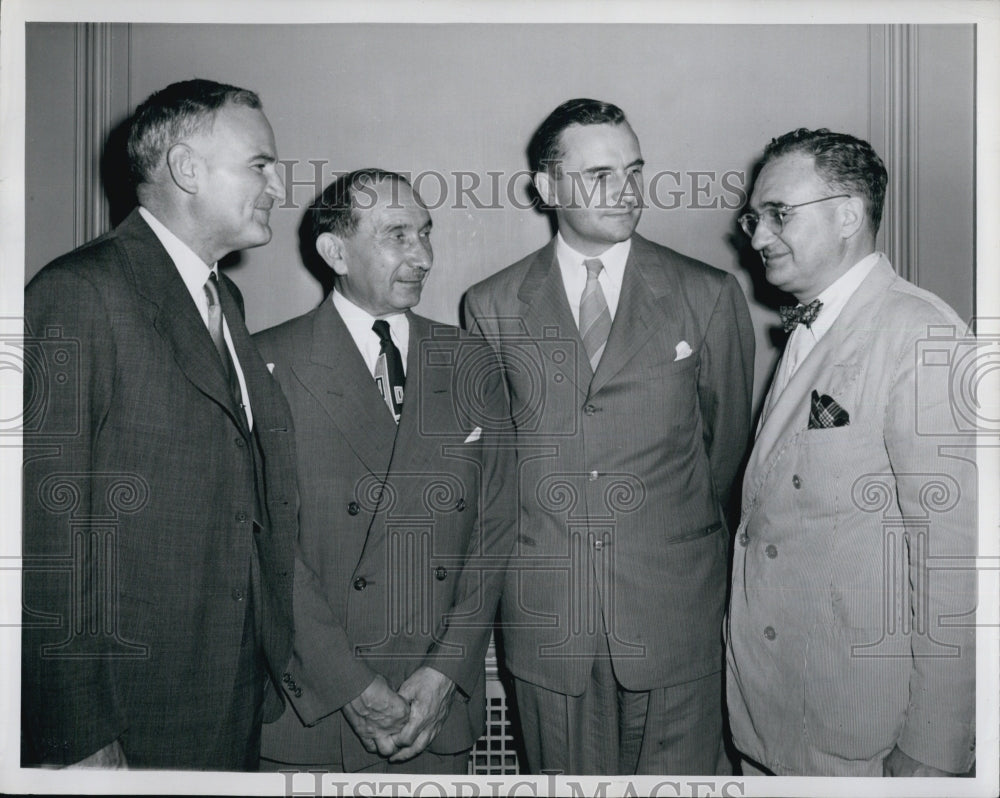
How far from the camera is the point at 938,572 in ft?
6.46

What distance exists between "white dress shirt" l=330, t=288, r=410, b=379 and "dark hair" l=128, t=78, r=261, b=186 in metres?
0.45

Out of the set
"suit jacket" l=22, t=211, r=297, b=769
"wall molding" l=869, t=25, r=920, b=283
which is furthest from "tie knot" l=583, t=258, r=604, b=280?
"suit jacket" l=22, t=211, r=297, b=769

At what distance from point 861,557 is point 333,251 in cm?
127

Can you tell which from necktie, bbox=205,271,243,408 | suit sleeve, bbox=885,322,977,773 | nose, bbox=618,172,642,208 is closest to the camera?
suit sleeve, bbox=885,322,977,773

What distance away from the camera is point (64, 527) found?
2037 millimetres

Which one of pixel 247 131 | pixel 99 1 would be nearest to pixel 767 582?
pixel 247 131

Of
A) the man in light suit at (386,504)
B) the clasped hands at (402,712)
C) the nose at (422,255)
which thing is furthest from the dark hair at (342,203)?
the clasped hands at (402,712)

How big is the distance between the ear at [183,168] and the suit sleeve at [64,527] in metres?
0.28

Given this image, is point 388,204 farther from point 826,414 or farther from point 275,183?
point 826,414

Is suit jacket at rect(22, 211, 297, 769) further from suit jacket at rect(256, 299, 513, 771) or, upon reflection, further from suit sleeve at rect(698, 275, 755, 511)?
suit sleeve at rect(698, 275, 755, 511)

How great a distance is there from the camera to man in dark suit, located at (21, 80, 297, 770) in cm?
188

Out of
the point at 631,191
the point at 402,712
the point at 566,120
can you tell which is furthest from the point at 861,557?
the point at 566,120

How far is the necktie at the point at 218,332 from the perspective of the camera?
1962 mm

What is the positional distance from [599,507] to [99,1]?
1.58 m
